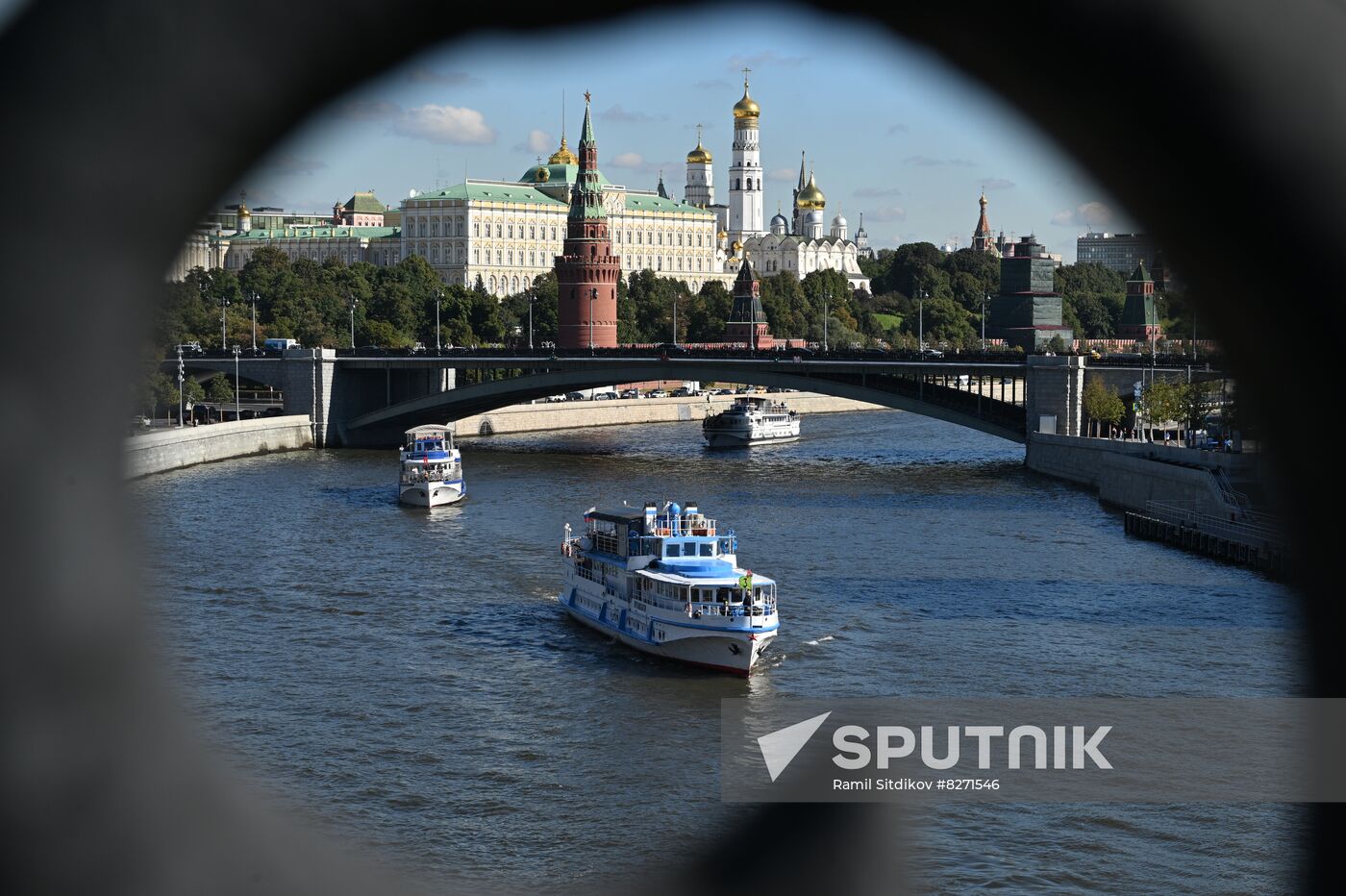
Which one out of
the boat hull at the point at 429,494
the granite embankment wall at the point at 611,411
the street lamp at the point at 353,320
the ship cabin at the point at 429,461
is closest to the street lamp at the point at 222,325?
the street lamp at the point at 353,320

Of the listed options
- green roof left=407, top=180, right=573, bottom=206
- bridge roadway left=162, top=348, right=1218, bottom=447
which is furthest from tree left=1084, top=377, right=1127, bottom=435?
green roof left=407, top=180, right=573, bottom=206

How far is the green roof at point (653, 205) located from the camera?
72.6 metres

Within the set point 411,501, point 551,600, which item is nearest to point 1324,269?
point 551,600

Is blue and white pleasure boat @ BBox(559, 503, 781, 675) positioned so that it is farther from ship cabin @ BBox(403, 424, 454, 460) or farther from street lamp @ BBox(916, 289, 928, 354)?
street lamp @ BBox(916, 289, 928, 354)

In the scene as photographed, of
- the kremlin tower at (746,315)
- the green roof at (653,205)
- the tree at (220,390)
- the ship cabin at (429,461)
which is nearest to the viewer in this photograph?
the ship cabin at (429,461)

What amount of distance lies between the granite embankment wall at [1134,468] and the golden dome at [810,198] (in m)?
63.7

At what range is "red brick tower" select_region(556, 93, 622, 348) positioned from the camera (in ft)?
152

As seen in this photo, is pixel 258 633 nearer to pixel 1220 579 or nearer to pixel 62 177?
pixel 1220 579

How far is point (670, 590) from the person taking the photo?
14375 millimetres

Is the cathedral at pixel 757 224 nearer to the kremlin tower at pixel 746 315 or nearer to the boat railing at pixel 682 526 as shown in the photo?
the kremlin tower at pixel 746 315

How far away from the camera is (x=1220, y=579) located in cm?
1709

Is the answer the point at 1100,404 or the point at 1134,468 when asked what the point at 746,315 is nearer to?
the point at 1100,404

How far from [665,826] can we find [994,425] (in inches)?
916

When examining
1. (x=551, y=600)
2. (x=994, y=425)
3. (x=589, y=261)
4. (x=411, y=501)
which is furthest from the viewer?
(x=589, y=261)
